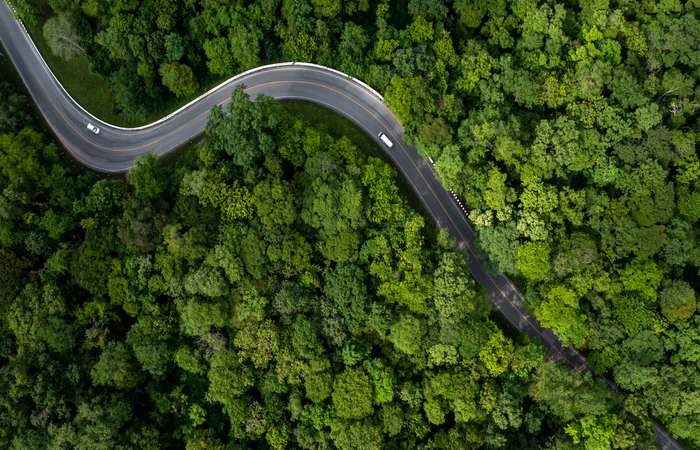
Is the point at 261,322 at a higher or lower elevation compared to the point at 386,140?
lower

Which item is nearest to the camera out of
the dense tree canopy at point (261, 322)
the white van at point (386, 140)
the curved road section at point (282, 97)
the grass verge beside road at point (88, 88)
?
the dense tree canopy at point (261, 322)

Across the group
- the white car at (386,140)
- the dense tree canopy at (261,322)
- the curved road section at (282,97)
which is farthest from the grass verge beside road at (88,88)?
the white car at (386,140)

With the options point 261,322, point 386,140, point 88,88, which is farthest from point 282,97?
point 261,322

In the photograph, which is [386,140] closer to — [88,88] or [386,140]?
[386,140]

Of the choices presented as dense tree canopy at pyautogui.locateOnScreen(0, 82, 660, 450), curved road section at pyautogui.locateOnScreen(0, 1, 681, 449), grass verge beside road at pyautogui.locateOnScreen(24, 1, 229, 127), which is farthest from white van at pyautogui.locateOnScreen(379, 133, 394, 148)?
grass verge beside road at pyautogui.locateOnScreen(24, 1, 229, 127)

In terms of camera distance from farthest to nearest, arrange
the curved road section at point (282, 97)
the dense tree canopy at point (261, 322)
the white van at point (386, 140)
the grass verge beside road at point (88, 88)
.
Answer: the grass verge beside road at point (88, 88) < the curved road section at point (282, 97) < the white van at point (386, 140) < the dense tree canopy at point (261, 322)

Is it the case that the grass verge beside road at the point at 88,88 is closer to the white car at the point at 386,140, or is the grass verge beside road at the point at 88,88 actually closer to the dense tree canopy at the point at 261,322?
the dense tree canopy at the point at 261,322

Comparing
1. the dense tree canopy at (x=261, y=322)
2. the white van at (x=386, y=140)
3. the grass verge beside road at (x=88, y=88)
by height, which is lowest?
the dense tree canopy at (x=261, y=322)

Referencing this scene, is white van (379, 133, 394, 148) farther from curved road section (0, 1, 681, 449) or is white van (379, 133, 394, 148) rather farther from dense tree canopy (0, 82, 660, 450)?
dense tree canopy (0, 82, 660, 450)
